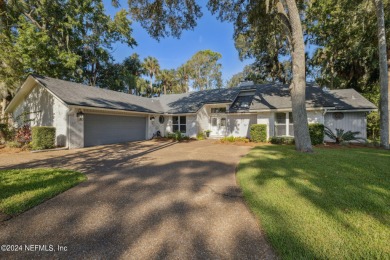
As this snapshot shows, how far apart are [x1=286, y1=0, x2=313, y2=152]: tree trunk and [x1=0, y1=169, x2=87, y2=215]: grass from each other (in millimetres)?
8806

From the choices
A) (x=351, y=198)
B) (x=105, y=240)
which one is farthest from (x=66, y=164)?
Result: (x=351, y=198)

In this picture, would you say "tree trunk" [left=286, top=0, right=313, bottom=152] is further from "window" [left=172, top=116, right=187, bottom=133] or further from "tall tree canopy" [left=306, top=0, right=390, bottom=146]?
"window" [left=172, top=116, right=187, bottom=133]

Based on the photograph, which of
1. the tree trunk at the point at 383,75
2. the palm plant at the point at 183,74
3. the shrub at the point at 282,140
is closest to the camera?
the tree trunk at the point at 383,75

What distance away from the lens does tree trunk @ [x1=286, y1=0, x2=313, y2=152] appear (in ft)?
27.5

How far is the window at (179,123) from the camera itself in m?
18.1

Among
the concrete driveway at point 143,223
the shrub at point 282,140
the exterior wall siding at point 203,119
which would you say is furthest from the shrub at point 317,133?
the concrete driveway at point 143,223

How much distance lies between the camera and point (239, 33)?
42.9ft

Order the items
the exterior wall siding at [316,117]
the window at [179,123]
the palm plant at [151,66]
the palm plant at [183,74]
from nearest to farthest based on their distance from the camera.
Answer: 1. the exterior wall siding at [316,117]
2. the window at [179,123]
3. the palm plant at [151,66]
4. the palm plant at [183,74]

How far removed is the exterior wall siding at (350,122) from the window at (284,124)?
2670mm

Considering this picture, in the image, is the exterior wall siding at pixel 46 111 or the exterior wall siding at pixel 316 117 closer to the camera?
the exterior wall siding at pixel 46 111

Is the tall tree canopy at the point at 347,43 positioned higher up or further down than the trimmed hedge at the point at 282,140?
higher up

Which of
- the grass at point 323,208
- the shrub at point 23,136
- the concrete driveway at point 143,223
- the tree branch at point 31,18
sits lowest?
the concrete driveway at point 143,223

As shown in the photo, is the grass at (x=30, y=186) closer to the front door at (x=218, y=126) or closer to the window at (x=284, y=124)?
the window at (x=284, y=124)

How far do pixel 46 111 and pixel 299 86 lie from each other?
15110 mm
